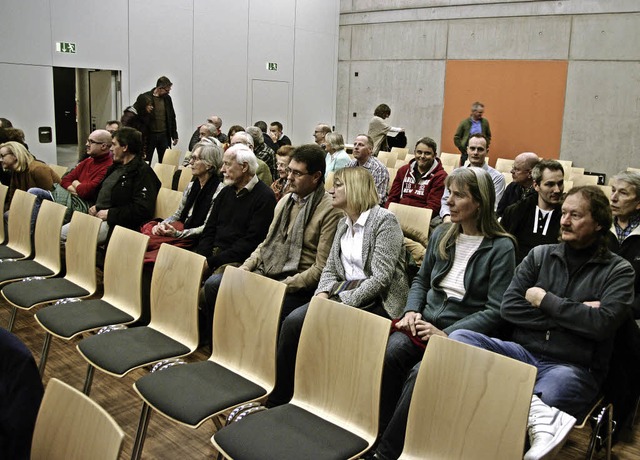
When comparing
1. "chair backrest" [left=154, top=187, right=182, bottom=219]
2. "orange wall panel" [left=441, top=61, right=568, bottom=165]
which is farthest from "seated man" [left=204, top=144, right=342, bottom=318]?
"orange wall panel" [left=441, top=61, right=568, bottom=165]

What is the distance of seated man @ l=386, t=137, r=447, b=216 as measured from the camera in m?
5.57

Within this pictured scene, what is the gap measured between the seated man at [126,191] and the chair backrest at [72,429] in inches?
135

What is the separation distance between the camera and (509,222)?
160 inches

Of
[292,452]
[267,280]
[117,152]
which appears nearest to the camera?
[292,452]

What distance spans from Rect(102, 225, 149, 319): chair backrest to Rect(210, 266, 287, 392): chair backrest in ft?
2.32

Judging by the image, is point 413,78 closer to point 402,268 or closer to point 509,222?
point 509,222

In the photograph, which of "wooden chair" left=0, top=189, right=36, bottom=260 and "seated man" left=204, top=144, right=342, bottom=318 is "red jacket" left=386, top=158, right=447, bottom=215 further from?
"wooden chair" left=0, top=189, right=36, bottom=260

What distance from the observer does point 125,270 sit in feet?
11.5

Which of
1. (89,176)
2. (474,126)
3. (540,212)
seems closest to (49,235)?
(89,176)

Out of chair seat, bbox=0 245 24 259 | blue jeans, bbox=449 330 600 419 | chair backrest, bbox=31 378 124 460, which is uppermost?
chair backrest, bbox=31 378 124 460

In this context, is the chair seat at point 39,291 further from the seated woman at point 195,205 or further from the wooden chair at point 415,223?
the wooden chair at point 415,223

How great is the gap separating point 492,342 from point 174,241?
2659 mm

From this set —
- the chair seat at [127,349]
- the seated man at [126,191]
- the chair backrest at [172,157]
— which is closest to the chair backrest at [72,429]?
the chair seat at [127,349]

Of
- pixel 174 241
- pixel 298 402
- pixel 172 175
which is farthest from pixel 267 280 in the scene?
pixel 172 175
